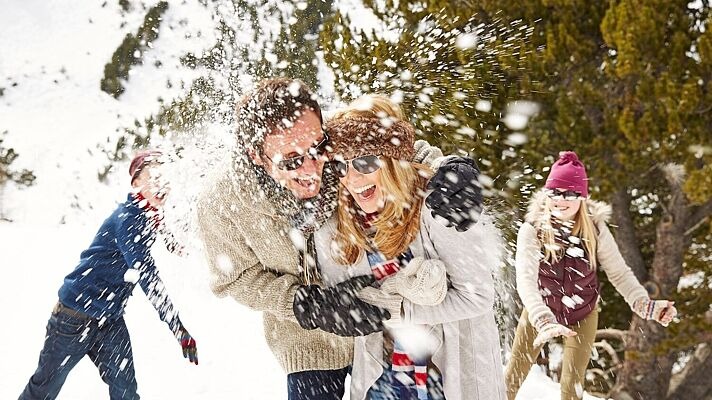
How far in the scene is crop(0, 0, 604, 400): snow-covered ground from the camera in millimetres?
5035

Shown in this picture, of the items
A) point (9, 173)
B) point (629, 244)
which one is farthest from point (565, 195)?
point (9, 173)

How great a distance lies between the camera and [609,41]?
20.4ft

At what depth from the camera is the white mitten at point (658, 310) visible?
3.17 meters

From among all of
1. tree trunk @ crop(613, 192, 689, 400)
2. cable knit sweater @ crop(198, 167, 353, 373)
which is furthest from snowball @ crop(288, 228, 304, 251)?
tree trunk @ crop(613, 192, 689, 400)

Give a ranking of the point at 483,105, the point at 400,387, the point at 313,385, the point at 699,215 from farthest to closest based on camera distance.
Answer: the point at 699,215 < the point at 483,105 < the point at 313,385 < the point at 400,387

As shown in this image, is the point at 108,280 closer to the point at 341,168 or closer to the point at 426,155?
the point at 341,168

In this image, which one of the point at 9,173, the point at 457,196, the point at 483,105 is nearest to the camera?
the point at 457,196

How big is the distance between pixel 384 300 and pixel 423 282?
0.49ft

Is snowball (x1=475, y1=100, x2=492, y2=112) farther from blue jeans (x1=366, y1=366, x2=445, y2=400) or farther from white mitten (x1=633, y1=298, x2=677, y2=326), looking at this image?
blue jeans (x1=366, y1=366, x2=445, y2=400)

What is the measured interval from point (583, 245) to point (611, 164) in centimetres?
411

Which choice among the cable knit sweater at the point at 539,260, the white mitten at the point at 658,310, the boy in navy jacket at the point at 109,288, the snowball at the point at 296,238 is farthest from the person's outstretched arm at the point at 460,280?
the white mitten at the point at 658,310

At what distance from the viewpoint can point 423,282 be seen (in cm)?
175

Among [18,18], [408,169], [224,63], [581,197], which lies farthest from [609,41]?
[18,18]

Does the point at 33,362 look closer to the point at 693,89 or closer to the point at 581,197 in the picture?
the point at 581,197
